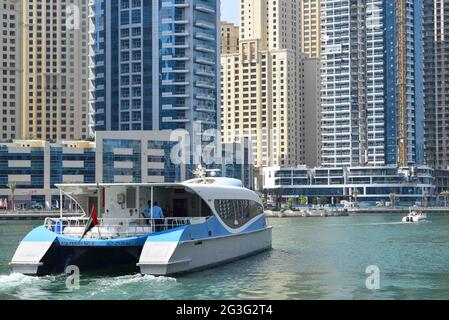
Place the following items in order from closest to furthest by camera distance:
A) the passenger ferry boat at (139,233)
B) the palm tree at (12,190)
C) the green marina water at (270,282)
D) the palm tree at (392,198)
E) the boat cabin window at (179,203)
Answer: the green marina water at (270,282) → the passenger ferry boat at (139,233) → the boat cabin window at (179,203) → the palm tree at (12,190) → the palm tree at (392,198)

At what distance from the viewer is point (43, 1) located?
19088 cm

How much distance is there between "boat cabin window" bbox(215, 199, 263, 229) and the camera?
37688 mm

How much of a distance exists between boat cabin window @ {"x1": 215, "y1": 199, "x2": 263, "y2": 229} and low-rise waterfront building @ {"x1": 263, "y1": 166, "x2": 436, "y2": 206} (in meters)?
146

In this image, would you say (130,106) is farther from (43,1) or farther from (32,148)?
(43,1)

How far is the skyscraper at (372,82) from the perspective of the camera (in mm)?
188375

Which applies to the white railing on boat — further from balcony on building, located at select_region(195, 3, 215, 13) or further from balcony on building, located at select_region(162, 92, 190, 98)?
balcony on building, located at select_region(195, 3, 215, 13)

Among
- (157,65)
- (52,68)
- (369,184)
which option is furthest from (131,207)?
(52,68)

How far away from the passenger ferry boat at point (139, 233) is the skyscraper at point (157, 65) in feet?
331

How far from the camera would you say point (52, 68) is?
192000 mm

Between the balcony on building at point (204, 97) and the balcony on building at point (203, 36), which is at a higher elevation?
the balcony on building at point (203, 36)

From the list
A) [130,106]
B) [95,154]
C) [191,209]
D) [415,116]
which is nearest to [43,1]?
[130,106]

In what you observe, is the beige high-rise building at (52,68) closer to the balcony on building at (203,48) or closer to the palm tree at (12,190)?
the balcony on building at (203,48)

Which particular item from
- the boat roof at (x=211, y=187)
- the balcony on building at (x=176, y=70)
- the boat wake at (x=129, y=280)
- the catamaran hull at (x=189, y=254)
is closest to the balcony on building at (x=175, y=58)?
the balcony on building at (x=176, y=70)

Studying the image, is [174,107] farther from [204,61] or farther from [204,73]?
[204,61]
